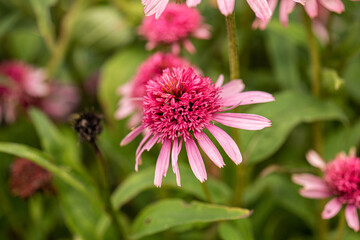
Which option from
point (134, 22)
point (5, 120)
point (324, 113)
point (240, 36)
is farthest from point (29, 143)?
point (324, 113)

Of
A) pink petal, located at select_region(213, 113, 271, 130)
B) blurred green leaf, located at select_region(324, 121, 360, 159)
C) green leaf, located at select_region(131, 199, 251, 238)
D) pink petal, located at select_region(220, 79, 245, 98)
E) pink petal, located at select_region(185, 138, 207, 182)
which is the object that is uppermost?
pink petal, located at select_region(220, 79, 245, 98)

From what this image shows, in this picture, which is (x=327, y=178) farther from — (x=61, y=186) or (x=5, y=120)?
(x=5, y=120)

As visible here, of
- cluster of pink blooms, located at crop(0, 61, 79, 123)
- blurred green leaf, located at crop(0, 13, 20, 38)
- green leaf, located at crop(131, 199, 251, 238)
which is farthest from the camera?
cluster of pink blooms, located at crop(0, 61, 79, 123)

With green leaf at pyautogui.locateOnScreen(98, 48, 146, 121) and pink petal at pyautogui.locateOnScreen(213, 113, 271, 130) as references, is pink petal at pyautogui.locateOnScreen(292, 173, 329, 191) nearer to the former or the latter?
pink petal at pyautogui.locateOnScreen(213, 113, 271, 130)

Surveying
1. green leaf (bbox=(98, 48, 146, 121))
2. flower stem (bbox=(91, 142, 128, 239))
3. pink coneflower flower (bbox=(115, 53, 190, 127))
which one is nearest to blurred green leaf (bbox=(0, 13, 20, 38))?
green leaf (bbox=(98, 48, 146, 121))

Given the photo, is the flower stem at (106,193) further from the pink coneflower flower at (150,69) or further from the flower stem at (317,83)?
the flower stem at (317,83)

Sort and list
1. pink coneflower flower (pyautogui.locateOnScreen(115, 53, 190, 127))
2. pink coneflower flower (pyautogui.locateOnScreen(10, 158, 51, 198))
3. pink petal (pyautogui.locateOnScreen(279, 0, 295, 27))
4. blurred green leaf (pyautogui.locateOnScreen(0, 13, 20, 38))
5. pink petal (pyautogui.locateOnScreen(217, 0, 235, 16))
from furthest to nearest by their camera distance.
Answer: blurred green leaf (pyautogui.locateOnScreen(0, 13, 20, 38)), pink coneflower flower (pyautogui.locateOnScreen(10, 158, 51, 198)), pink coneflower flower (pyautogui.locateOnScreen(115, 53, 190, 127)), pink petal (pyautogui.locateOnScreen(279, 0, 295, 27)), pink petal (pyautogui.locateOnScreen(217, 0, 235, 16))

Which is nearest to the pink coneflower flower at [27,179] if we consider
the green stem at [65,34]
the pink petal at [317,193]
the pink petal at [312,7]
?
the green stem at [65,34]
